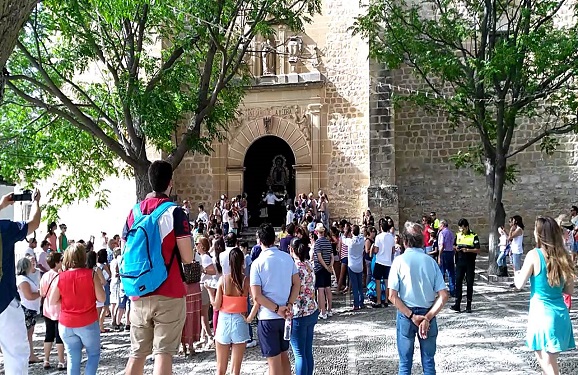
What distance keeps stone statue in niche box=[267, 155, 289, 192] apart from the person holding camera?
1791cm

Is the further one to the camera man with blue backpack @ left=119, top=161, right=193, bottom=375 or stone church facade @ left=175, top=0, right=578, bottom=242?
stone church facade @ left=175, top=0, right=578, bottom=242

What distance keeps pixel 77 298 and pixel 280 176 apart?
17015mm

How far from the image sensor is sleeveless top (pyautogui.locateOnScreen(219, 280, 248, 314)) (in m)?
6.07

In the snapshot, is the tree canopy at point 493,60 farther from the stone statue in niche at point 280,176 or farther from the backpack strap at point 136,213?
the backpack strap at point 136,213

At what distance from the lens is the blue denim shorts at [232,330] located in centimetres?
595

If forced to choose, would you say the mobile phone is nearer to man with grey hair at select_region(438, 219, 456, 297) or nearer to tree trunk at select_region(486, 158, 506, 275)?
man with grey hair at select_region(438, 219, 456, 297)

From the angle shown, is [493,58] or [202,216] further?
[202,216]

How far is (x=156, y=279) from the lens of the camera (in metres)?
3.86

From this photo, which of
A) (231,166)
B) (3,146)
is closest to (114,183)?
(231,166)

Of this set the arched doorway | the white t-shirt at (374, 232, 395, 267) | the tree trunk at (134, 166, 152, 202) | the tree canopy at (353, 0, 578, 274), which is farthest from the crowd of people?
the arched doorway

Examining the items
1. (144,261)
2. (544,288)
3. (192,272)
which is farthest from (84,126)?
(544,288)

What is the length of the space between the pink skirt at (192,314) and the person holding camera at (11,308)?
334 centimetres

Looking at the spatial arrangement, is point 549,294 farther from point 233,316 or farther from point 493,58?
point 493,58

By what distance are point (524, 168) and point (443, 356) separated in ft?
45.5
